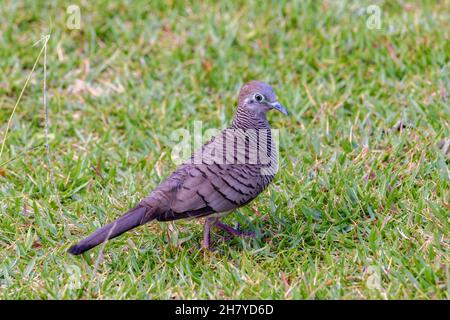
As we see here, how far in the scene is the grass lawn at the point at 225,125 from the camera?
4.28 meters

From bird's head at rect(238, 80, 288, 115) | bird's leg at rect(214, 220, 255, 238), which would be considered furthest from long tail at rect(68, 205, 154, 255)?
bird's head at rect(238, 80, 288, 115)

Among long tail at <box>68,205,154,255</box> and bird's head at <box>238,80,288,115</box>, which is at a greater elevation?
bird's head at <box>238,80,288,115</box>

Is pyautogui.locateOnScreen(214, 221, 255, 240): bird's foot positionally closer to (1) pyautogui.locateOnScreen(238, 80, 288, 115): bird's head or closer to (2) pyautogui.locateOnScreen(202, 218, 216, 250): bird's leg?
(2) pyautogui.locateOnScreen(202, 218, 216, 250): bird's leg

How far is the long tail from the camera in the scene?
13.5 feet

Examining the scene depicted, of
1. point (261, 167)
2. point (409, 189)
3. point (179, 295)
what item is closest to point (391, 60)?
point (409, 189)

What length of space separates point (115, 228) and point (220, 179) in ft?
2.30

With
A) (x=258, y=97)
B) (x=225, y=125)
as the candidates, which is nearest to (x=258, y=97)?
(x=258, y=97)

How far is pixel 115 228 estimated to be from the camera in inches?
164

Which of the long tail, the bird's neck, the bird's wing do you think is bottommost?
the long tail

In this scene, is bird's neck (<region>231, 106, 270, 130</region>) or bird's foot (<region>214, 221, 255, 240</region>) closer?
bird's foot (<region>214, 221, 255, 240</region>)

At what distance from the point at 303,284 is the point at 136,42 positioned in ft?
12.6

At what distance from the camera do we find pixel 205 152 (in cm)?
466

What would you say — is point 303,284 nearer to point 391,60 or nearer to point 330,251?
point 330,251

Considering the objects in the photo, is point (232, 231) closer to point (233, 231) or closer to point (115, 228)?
point (233, 231)
